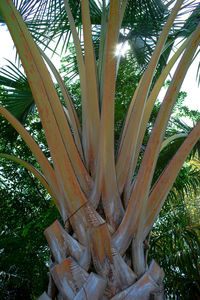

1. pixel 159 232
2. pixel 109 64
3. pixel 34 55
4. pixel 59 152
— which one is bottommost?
pixel 159 232

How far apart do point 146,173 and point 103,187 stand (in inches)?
9.7

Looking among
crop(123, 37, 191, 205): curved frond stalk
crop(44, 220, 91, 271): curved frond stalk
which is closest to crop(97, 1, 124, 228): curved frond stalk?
crop(123, 37, 191, 205): curved frond stalk

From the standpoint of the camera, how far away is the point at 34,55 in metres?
1.53

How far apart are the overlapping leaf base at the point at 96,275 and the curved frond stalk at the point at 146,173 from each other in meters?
0.12

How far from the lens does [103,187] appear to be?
1513 mm

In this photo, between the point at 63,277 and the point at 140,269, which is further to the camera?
the point at 140,269

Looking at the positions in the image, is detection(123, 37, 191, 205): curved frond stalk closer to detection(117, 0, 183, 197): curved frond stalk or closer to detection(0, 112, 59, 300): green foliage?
detection(117, 0, 183, 197): curved frond stalk

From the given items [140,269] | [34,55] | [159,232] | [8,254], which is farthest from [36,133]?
[140,269]

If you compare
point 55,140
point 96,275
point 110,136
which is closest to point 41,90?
point 55,140

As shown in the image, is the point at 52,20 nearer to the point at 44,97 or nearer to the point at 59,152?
the point at 44,97

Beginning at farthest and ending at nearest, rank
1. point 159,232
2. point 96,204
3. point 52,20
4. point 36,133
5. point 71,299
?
point 36,133, point 159,232, point 52,20, point 96,204, point 71,299

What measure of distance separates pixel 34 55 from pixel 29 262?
3.11m

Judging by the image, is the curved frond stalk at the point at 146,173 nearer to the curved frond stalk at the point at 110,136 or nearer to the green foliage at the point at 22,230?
the curved frond stalk at the point at 110,136

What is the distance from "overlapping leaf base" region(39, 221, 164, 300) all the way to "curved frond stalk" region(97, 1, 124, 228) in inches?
7.9
